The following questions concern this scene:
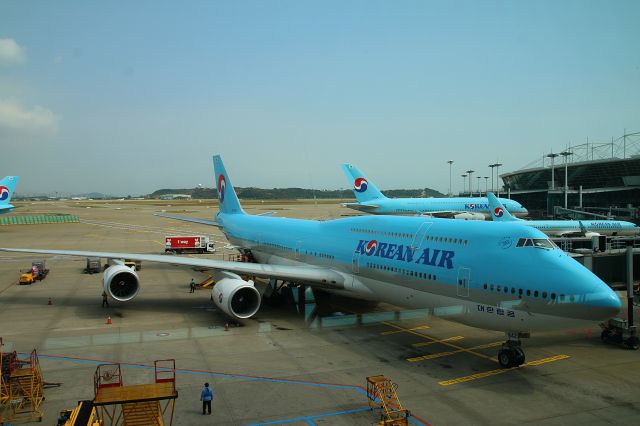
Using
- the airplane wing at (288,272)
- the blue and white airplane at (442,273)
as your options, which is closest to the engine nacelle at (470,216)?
the blue and white airplane at (442,273)

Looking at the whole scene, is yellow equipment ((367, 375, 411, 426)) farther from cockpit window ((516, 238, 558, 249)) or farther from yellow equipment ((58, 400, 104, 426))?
yellow equipment ((58, 400, 104, 426))

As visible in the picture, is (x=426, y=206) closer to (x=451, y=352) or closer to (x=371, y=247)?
(x=371, y=247)

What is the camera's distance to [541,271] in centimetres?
1245

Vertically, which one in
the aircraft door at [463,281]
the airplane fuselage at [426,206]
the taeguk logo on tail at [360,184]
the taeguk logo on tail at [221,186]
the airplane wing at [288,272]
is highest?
the taeguk logo on tail at [360,184]

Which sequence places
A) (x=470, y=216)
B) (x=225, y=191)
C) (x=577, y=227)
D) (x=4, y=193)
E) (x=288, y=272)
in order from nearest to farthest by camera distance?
(x=288, y=272)
(x=225, y=191)
(x=577, y=227)
(x=4, y=193)
(x=470, y=216)

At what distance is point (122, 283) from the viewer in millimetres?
21312

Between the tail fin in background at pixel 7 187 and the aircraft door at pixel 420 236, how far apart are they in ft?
193

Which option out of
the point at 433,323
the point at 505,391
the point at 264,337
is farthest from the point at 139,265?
the point at 505,391

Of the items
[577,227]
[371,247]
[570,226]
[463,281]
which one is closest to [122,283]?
[371,247]

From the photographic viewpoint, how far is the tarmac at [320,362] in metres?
11.3

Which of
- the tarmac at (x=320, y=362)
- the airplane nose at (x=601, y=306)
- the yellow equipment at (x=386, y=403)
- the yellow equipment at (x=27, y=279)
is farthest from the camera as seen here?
the yellow equipment at (x=27, y=279)

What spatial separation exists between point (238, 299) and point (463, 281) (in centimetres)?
895

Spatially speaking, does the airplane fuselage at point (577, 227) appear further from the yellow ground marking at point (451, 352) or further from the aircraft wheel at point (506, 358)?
the aircraft wheel at point (506, 358)

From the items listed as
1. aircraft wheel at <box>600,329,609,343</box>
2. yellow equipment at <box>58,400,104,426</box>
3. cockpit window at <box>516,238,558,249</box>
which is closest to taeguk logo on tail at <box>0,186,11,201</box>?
yellow equipment at <box>58,400,104,426</box>
